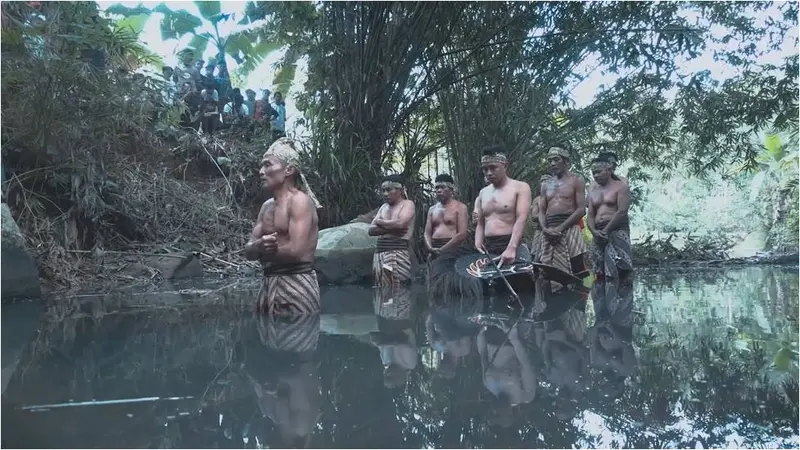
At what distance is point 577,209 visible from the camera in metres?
5.32

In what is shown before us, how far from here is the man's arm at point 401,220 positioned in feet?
17.1

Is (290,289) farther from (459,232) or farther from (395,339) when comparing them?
(459,232)

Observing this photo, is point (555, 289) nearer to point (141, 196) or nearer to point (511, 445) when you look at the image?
point (511, 445)

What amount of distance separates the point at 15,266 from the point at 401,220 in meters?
2.97

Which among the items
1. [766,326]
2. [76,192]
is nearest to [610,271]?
[766,326]

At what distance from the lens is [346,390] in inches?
73.9

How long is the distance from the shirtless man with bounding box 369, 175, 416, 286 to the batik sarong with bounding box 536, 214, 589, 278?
4.24 ft

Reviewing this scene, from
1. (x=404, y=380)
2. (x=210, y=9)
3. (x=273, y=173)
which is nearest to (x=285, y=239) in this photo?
(x=273, y=173)

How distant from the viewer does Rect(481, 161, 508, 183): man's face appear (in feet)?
14.9

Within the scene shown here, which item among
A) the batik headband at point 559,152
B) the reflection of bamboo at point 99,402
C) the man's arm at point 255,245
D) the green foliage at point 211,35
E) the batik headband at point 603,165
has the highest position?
the green foliage at point 211,35

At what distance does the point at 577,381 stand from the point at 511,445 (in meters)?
0.58

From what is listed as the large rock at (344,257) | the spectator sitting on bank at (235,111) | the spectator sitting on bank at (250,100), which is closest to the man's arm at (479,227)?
the large rock at (344,257)

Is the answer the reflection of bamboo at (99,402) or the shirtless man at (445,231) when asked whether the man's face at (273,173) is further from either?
the shirtless man at (445,231)

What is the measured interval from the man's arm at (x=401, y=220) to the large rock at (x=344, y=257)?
1.70ft
